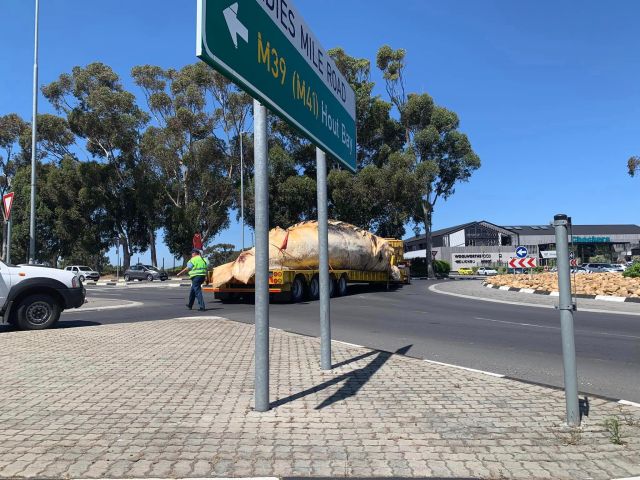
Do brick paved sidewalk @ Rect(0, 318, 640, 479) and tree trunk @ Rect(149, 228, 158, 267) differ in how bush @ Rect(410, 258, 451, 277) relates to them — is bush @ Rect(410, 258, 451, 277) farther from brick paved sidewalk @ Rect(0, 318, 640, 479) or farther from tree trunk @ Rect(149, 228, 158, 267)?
brick paved sidewalk @ Rect(0, 318, 640, 479)

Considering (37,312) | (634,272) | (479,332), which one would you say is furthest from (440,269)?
(37,312)

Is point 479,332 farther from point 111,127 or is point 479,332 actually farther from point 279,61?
point 111,127

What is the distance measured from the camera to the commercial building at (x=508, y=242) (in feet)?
281

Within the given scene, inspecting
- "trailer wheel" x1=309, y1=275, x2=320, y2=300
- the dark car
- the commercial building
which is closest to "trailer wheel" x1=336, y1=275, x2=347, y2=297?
"trailer wheel" x1=309, y1=275, x2=320, y2=300

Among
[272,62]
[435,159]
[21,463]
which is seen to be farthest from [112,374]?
[435,159]

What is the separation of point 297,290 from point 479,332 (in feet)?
28.1

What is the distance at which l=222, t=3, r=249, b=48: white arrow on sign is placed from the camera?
3953mm

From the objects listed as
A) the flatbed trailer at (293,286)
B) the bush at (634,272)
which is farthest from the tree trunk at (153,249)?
the bush at (634,272)

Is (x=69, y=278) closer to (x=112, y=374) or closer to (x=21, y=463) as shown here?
(x=112, y=374)

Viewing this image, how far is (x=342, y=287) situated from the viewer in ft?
71.3

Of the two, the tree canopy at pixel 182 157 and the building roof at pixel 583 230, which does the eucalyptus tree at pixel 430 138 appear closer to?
the tree canopy at pixel 182 157

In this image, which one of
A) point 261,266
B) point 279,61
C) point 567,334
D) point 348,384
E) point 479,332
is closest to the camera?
point 567,334

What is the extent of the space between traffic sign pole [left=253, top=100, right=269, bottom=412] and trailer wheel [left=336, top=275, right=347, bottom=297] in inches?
645

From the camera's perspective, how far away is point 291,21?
5262 mm
